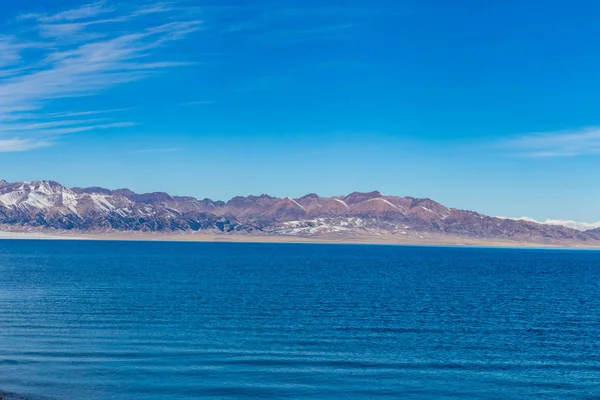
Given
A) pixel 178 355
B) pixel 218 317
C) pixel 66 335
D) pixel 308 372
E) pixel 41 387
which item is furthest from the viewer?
pixel 218 317

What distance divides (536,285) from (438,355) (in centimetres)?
8955

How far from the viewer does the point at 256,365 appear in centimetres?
5272

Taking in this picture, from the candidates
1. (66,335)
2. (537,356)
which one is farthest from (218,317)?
(537,356)

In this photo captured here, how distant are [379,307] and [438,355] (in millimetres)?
32857

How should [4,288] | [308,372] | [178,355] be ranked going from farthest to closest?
[4,288] < [178,355] < [308,372]

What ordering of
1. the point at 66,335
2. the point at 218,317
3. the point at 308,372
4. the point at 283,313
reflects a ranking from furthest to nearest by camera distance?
the point at 283,313 → the point at 218,317 → the point at 66,335 → the point at 308,372

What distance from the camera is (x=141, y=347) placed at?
58688mm

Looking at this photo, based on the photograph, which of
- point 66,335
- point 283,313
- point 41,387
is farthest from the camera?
point 283,313

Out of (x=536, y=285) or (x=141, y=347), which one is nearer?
(x=141, y=347)

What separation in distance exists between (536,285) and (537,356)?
85288 mm

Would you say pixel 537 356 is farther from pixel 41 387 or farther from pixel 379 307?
pixel 41 387

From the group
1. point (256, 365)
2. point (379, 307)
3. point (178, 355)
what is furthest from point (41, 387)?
point (379, 307)

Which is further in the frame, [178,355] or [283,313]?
[283,313]

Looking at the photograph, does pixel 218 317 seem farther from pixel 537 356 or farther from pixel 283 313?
pixel 537 356
